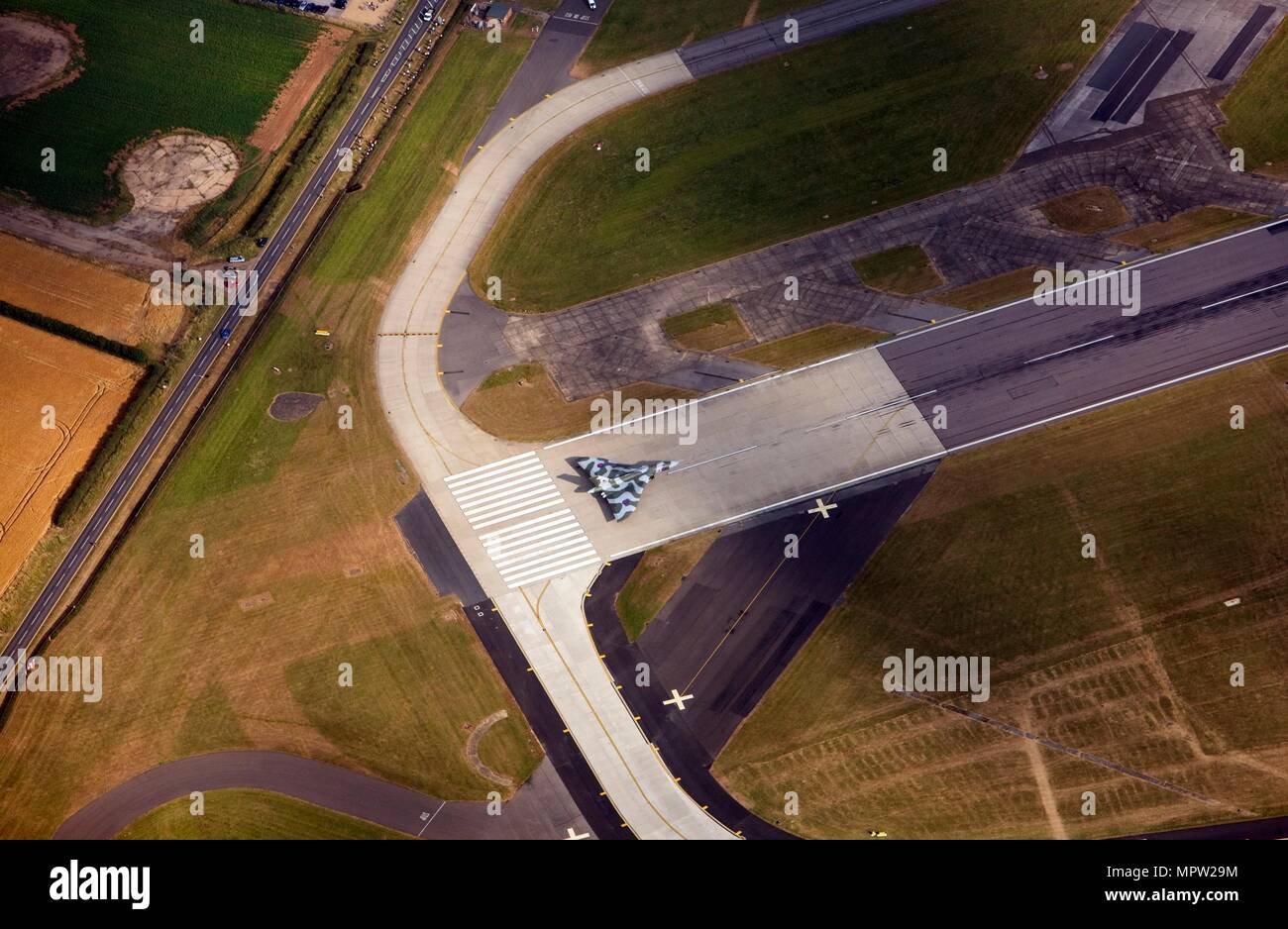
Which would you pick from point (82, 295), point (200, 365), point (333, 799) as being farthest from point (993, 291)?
point (82, 295)

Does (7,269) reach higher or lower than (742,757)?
higher

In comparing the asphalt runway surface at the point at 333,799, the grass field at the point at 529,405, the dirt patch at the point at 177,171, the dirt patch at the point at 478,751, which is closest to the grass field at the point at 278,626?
the dirt patch at the point at 478,751

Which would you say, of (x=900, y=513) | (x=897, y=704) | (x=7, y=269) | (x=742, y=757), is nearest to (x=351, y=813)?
(x=742, y=757)

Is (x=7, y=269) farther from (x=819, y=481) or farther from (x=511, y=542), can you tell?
(x=819, y=481)

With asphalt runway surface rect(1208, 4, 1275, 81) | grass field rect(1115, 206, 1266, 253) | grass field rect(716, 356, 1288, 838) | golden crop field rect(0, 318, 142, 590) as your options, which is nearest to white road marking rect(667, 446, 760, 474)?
grass field rect(716, 356, 1288, 838)

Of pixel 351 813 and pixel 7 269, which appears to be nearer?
pixel 351 813

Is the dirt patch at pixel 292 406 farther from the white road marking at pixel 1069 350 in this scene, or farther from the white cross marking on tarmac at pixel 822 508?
the white road marking at pixel 1069 350

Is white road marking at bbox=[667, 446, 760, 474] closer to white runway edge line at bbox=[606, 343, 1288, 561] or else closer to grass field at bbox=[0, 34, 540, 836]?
white runway edge line at bbox=[606, 343, 1288, 561]
